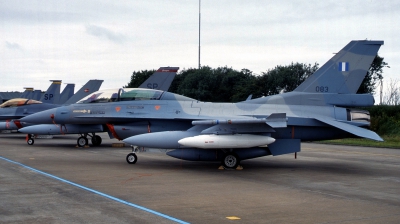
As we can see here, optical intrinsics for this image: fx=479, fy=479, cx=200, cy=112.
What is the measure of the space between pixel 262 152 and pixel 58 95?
25.8 m

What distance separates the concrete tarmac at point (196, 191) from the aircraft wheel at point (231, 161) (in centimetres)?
47

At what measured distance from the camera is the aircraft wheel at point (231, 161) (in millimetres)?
14430

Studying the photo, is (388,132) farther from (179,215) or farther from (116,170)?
(179,215)

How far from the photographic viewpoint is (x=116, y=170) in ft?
45.3

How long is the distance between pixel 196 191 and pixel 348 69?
7799 millimetres

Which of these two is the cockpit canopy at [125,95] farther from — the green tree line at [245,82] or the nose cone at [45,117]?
the green tree line at [245,82]

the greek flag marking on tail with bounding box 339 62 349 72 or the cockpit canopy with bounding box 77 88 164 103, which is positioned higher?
the greek flag marking on tail with bounding box 339 62 349 72

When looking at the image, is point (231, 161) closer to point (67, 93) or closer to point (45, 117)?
point (45, 117)

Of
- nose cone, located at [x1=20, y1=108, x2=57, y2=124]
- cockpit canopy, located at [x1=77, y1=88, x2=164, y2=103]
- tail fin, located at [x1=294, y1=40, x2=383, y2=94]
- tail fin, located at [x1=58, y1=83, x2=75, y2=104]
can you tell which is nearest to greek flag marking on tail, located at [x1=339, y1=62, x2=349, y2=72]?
tail fin, located at [x1=294, y1=40, x2=383, y2=94]

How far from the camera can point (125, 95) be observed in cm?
1661

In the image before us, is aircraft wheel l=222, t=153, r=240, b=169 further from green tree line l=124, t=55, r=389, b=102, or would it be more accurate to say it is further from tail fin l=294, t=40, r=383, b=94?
green tree line l=124, t=55, r=389, b=102

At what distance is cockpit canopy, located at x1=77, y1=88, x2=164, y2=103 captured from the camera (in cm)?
1633

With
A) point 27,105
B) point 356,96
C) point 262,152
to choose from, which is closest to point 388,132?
point 356,96

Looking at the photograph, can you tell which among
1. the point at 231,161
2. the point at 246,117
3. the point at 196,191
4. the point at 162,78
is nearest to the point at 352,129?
the point at 246,117
